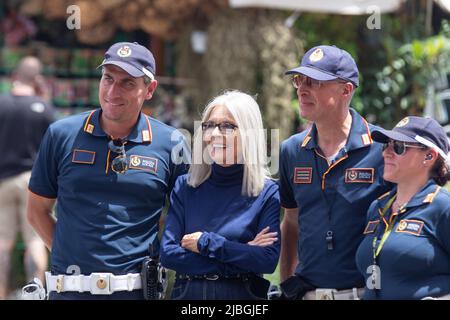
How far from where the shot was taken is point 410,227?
3377 millimetres

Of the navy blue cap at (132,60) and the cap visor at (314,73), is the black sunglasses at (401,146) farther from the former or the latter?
the navy blue cap at (132,60)

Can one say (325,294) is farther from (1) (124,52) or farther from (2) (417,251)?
(1) (124,52)

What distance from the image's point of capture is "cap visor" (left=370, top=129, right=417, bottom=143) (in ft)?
11.5

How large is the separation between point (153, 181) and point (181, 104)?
5.98 metres

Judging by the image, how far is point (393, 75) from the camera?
9.67 m

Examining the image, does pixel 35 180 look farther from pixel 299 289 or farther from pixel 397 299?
pixel 397 299

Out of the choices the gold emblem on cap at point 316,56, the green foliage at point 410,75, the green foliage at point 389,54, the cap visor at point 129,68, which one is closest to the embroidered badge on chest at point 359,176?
the gold emblem on cap at point 316,56

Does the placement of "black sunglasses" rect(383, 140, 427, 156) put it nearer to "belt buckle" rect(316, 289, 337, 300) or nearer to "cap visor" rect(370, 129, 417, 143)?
"cap visor" rect(370, 129, 417, 143)

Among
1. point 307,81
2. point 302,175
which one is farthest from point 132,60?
point 302,175

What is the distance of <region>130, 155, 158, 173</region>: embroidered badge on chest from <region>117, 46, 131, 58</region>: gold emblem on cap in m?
0.48

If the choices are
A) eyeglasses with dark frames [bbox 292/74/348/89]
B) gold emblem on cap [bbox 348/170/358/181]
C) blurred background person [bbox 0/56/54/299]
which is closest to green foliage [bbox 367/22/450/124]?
blurred background person [bbox 0/56/54/299]

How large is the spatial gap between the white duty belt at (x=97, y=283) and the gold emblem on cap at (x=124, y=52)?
1.04 metres

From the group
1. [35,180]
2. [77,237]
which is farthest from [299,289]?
[35,180]

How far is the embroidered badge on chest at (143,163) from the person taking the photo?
12.7 ft
